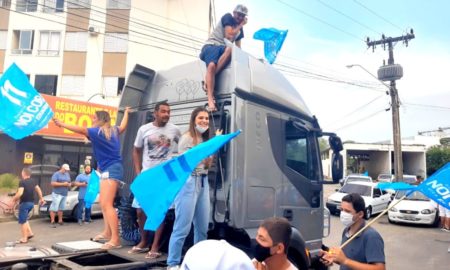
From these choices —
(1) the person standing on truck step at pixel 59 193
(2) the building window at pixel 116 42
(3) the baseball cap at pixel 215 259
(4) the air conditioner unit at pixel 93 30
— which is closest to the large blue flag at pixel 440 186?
(3) the baseball cap at pixel 215 259

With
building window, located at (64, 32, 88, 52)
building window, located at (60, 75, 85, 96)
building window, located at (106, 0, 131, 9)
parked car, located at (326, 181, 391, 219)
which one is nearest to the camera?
parked car, located at (326, 181, 391, 219)

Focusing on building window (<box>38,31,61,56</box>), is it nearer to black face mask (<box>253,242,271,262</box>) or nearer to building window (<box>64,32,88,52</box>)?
building window (<box>64,32,88,52</box>)

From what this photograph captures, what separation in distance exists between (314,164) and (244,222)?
1629 mm

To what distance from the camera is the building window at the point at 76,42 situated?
75.9 feet

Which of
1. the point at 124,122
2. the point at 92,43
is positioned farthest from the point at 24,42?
the point at 124,122

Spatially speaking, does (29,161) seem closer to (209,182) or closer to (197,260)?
(209,182)

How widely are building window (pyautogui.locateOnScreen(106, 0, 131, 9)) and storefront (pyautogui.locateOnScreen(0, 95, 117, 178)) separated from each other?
8.59 metres

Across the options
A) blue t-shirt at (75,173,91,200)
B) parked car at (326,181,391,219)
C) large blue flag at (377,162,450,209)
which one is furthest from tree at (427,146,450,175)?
large blue flag at (377,162,450,209)

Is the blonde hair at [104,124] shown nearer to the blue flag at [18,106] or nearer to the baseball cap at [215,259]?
the blue flag at [18,106]

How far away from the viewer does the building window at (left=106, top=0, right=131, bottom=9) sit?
76.4 ft

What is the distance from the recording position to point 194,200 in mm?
3336

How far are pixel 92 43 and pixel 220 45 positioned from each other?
69.2 ft

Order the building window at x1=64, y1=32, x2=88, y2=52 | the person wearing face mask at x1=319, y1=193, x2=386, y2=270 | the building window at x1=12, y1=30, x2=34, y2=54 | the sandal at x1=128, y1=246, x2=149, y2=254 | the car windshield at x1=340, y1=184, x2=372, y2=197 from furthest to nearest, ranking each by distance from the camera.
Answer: the building window at x1=12, y1=30, x2=34, y2=54 < the building window at x1=64, y1=32, x2=88, y2=52 < the car windshield at x1=340, y1=184, x2=372, y2=197 < the sandal at x1=128, y1=246, x2=149, y2=254 < the person wearing face mask at x1=319, y1=193, x2=386, y2=270

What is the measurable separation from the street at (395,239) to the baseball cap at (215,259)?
667 centimetres
